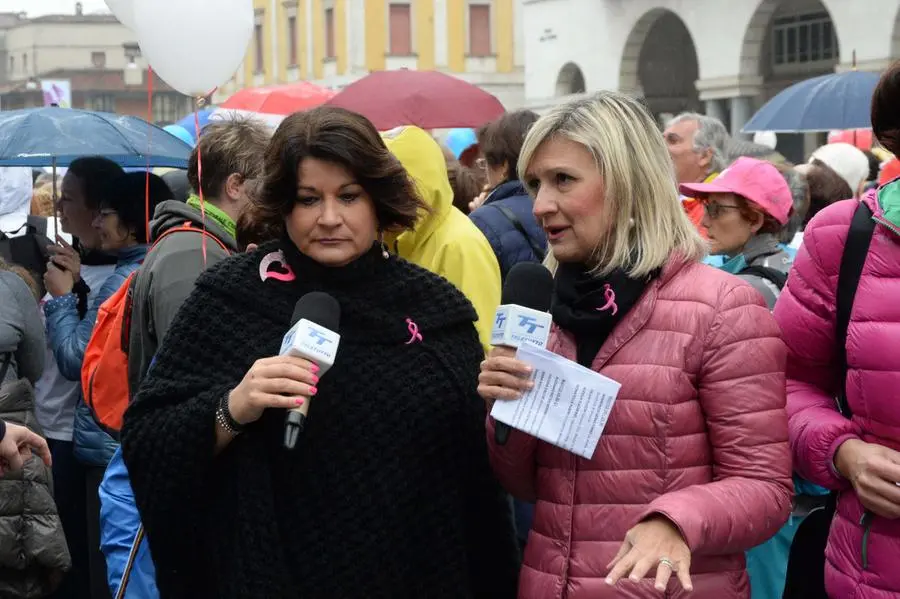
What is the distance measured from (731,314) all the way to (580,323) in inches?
12.5

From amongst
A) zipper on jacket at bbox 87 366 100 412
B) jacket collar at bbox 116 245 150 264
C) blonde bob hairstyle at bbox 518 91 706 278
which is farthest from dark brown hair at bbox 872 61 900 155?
jacket collar at bbox 116 245 150 264

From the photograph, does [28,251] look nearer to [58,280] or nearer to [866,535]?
[58,280]

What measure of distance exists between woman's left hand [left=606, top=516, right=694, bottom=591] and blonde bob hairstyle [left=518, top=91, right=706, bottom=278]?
56 centimetres

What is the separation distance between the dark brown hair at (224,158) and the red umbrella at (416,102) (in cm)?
473

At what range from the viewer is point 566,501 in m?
2.93

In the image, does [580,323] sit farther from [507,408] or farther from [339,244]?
[339,244]

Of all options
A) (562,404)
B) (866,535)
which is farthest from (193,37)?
(866,535)

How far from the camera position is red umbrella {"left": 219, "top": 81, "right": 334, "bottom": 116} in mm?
13297

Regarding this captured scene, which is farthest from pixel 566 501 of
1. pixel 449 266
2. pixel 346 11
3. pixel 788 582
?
pixel 346 11

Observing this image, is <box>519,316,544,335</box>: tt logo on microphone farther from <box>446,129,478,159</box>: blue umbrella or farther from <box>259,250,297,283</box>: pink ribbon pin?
<box>446,129,478,159</box>: blue umbrella

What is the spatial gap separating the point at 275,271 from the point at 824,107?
28.0 feet

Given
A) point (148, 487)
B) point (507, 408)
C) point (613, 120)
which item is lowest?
point (148, 487)

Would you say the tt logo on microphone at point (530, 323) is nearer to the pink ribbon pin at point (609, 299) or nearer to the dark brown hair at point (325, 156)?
the pink ribbon pin at point (609, 299)

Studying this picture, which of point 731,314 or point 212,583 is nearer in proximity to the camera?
point 731,314
